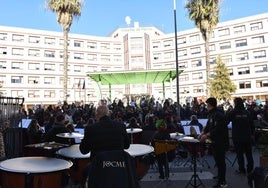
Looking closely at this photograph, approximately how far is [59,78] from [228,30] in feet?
122

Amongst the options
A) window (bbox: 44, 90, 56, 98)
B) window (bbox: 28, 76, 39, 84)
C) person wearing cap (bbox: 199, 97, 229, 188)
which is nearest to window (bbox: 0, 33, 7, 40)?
window (bbox: 28, 76, 39, 84)

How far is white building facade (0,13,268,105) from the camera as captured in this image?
196 ft

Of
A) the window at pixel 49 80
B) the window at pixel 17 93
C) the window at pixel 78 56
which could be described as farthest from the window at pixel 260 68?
the window at pixel 17 93

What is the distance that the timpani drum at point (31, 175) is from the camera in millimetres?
4129

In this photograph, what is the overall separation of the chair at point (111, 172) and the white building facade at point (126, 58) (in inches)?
2125

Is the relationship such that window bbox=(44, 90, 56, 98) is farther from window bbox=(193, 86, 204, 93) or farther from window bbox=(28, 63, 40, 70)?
window bbox=(193, 86, 204, 93)

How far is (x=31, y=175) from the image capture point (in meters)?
4.12

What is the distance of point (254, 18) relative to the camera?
60.4 metres

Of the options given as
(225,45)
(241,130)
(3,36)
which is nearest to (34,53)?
(3,36)

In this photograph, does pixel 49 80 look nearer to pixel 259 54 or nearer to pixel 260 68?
pixel 260 68

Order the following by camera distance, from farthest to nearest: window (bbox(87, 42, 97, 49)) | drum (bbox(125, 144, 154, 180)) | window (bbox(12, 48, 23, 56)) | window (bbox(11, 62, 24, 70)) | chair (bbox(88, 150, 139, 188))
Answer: window (bbox(87, 42, 97, 49)), window (bbox(12, 48, 23, 56)), window (bbox(11, 62, 24, 70)), drum (bbox(125, 144, 154, 180)), chair (bbox(88, 150, 139, 188))

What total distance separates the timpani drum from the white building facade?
174 feet

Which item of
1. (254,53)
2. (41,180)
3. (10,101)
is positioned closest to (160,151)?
(41,180)

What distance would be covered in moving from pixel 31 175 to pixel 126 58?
225 ft
